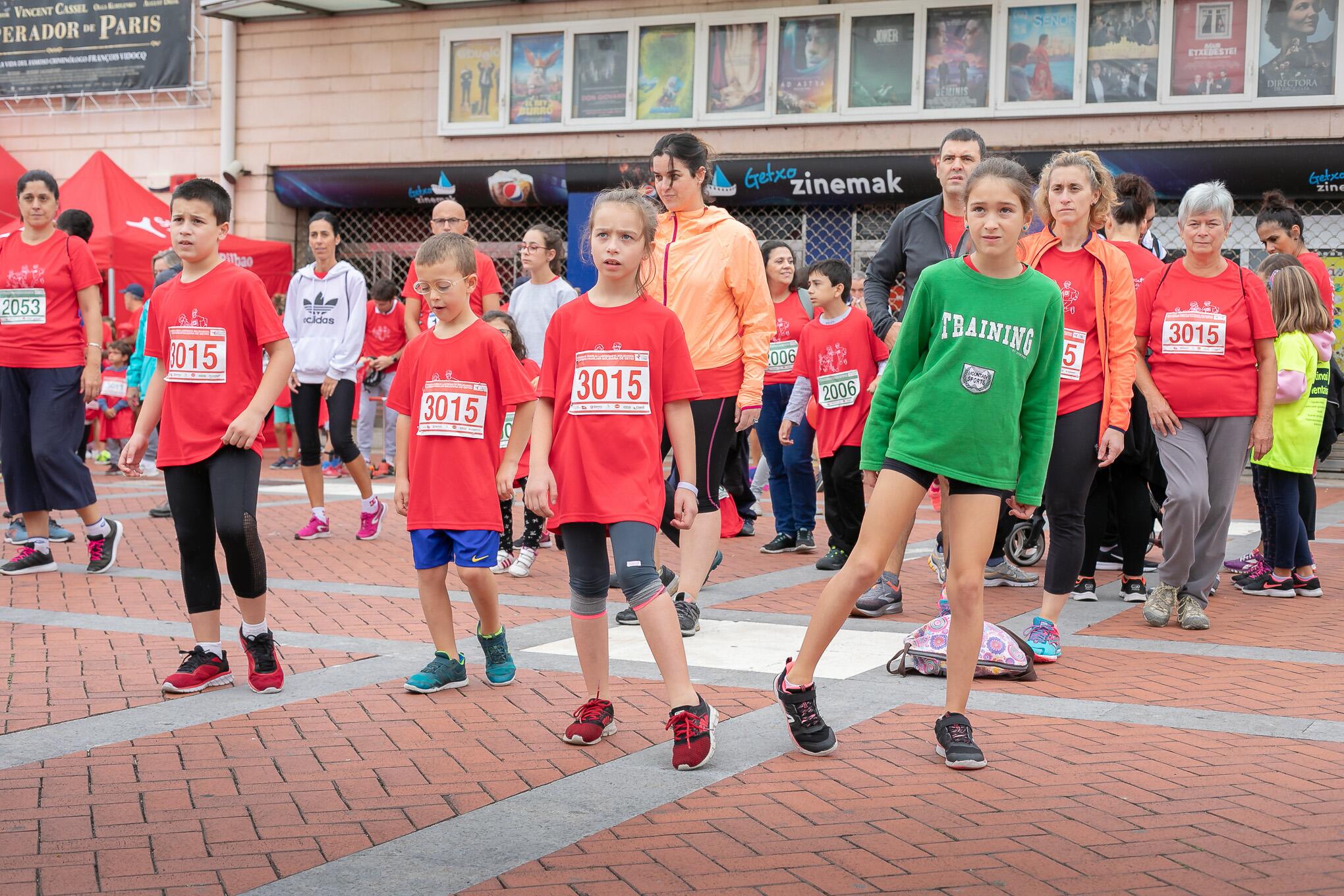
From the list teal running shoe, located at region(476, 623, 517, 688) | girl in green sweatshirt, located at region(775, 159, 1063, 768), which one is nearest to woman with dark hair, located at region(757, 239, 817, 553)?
teal running shoe, located at region(476, 623, 517, 688)

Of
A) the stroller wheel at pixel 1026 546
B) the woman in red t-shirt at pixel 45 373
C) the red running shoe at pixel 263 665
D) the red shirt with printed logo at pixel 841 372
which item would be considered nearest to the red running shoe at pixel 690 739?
the red running shoe at pixel 263 665

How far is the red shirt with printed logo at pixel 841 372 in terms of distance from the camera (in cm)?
846

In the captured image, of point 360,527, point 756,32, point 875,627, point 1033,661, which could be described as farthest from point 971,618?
point 756,32

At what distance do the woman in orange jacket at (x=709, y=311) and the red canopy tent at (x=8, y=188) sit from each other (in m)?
12.7

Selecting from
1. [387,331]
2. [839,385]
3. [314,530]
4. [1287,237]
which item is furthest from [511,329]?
[387,331]

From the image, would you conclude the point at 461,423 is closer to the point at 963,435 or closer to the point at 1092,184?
the point at 963,435

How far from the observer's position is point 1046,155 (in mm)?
A: 16719

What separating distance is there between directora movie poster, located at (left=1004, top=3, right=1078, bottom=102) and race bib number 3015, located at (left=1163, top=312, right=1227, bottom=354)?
1088cm

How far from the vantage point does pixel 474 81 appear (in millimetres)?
19875

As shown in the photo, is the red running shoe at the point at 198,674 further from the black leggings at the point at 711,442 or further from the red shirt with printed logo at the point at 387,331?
the red shirt with printed logo at the point at 387,331

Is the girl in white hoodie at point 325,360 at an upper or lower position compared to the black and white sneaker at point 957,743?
upper

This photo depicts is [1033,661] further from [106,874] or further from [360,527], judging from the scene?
[360,527]

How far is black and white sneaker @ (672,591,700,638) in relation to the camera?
6.14 metres

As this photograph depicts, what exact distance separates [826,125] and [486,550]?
542 inches
